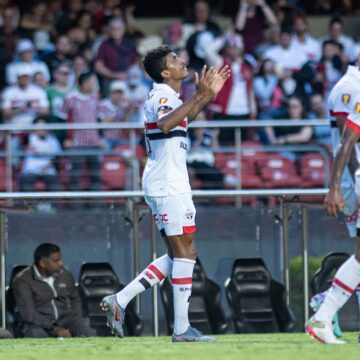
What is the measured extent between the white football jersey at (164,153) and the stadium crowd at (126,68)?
20.6 ft

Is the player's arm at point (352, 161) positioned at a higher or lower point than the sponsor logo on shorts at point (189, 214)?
higher

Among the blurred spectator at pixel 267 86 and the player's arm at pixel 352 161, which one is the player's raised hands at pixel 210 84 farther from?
the blurred spectator at pixel 267 86

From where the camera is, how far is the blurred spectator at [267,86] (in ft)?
62.6

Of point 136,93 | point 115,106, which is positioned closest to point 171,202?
point 115,106

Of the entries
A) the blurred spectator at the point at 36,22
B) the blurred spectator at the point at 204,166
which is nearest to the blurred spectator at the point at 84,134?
the blurred spectator at the point at 204,166

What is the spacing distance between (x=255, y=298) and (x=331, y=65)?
7071 mm

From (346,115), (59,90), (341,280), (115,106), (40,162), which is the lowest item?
(341,280)

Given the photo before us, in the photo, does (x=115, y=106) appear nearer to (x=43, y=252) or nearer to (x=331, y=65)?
(x=331, y=65)

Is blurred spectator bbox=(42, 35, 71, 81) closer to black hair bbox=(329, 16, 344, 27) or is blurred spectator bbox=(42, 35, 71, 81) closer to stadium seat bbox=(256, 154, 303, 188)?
stadium seat bbox=(256, 154, 303, 188)

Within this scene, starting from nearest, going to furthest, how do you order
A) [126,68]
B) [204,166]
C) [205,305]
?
[205,305]
[204,166]
[126,68]

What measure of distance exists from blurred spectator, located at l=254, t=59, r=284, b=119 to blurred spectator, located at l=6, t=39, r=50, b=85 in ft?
9.97

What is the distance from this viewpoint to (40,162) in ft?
55.3

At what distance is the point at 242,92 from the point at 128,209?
560 cm

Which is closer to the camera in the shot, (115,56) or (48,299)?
(48,299)
